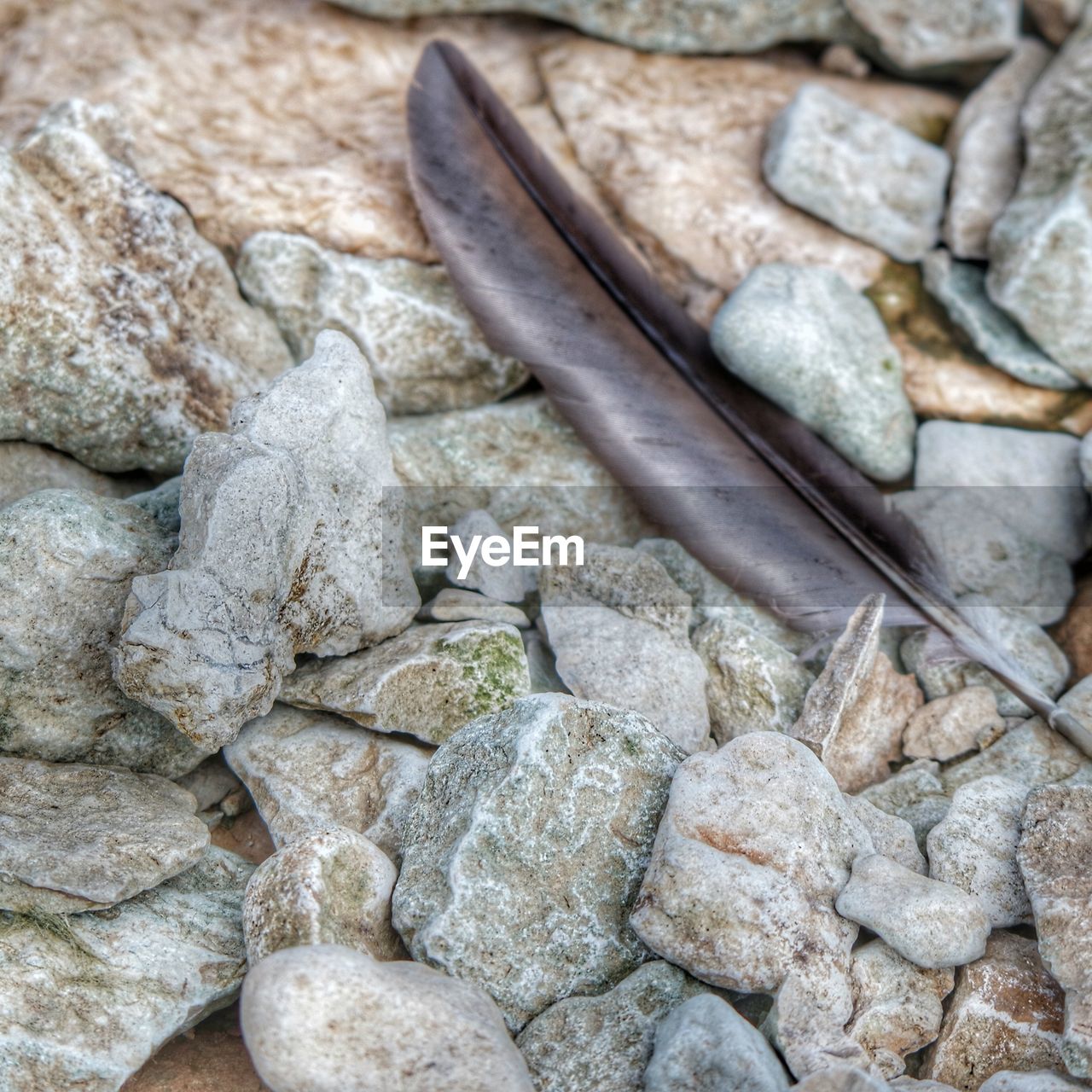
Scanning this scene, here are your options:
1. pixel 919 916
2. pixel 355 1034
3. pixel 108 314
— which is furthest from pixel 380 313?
pixel 919 916

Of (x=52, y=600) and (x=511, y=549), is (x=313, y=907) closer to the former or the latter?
(x=52, y=600)

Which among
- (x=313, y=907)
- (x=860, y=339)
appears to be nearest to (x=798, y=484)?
(x=860, y=339)

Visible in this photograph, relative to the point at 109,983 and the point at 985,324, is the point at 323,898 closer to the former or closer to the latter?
the point at 109,983

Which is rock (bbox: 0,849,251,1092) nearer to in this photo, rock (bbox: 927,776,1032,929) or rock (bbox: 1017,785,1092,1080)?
rock (bbox: 927,776,1032,929)

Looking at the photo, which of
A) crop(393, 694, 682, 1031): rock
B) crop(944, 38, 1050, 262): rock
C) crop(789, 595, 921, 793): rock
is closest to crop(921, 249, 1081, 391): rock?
crop(944, 38, 1050, 262): rock

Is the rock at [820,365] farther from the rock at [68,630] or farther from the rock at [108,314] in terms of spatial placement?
the rock at [68,630]

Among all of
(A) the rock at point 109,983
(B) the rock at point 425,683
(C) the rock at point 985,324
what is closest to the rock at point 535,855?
(B) the rock at point 425,683
